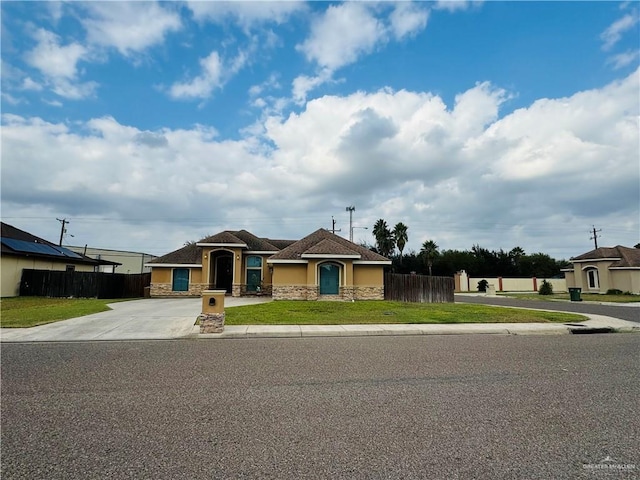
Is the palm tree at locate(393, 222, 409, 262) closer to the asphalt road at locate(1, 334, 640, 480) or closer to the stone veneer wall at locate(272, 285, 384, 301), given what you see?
the stone veneer wall at locate(272, 285, 384, 301)

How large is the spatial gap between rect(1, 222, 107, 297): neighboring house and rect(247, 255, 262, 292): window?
47.8 feet

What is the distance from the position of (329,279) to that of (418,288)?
6.03m

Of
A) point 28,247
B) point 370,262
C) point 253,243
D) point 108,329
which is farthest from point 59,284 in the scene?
point 370,262

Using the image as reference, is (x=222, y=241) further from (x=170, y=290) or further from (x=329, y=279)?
(x=329, y=279)

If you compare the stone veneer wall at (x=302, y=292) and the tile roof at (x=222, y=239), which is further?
the tile roof at (x=222, y=239)

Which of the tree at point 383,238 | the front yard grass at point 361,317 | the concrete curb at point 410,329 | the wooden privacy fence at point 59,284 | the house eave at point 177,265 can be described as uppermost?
the tree at point 383,238

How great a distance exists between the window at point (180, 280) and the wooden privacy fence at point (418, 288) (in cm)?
1497

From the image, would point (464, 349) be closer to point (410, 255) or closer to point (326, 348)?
point (326, 348)

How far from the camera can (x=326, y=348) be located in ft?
29.9

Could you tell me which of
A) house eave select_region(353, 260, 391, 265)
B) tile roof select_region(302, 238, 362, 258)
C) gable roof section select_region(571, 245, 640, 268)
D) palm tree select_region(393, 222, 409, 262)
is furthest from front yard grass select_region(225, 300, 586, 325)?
palm tree select_region(393, 222, 409, 262)

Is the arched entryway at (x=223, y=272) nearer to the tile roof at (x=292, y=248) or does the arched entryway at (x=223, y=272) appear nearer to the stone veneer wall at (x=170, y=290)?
the stone veneer wall at (x=170, y=290)

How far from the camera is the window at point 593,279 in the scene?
37.3 meters

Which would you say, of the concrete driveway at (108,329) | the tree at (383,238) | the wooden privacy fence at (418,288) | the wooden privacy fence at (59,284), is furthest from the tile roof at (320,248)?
the tree at (383,238)

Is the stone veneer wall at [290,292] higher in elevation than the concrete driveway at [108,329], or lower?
higher
